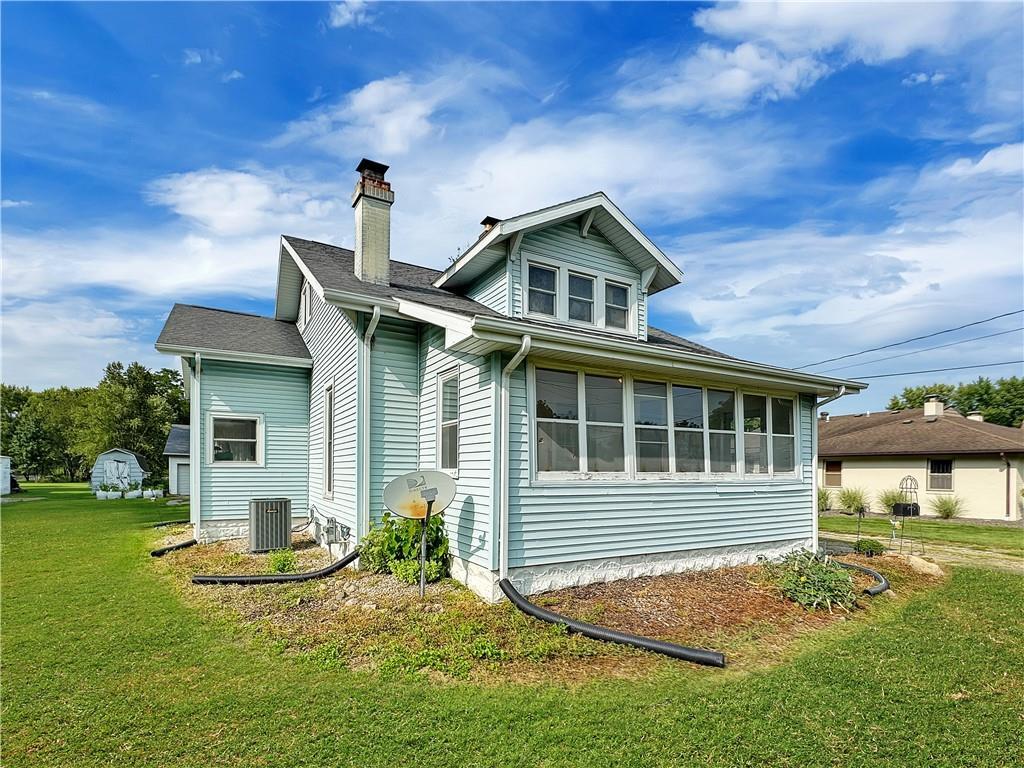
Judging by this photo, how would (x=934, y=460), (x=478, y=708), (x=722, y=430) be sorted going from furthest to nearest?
(x=934, y=460) → (x=722, y=430) → (x=478, y=708)

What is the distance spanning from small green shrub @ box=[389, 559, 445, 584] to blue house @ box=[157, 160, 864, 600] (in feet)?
0.80

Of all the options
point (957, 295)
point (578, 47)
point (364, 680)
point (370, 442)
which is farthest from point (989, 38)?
point (957, 295)

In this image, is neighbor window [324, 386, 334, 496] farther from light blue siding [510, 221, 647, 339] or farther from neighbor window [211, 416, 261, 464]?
light blue siding [510, 221, 647, 339]

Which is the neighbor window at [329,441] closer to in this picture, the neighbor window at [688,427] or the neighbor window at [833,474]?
the neighbor window at [688,427]

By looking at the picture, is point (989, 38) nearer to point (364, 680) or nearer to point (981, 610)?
point (981, 610)

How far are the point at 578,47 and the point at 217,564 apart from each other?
35.8 ft

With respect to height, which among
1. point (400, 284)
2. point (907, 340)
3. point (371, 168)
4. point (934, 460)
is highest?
point (371, 168)

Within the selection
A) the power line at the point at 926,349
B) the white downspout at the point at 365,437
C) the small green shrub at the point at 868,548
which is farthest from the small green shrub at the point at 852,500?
the white downspout at the point at 365,437

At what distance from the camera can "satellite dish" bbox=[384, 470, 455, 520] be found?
6.23 metres

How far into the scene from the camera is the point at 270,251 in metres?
11.6


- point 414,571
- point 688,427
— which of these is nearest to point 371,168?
point 414,571

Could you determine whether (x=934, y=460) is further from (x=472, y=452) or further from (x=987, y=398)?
(x=987, y=398)

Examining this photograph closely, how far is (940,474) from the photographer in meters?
18.9

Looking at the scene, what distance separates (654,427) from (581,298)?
2.80m
